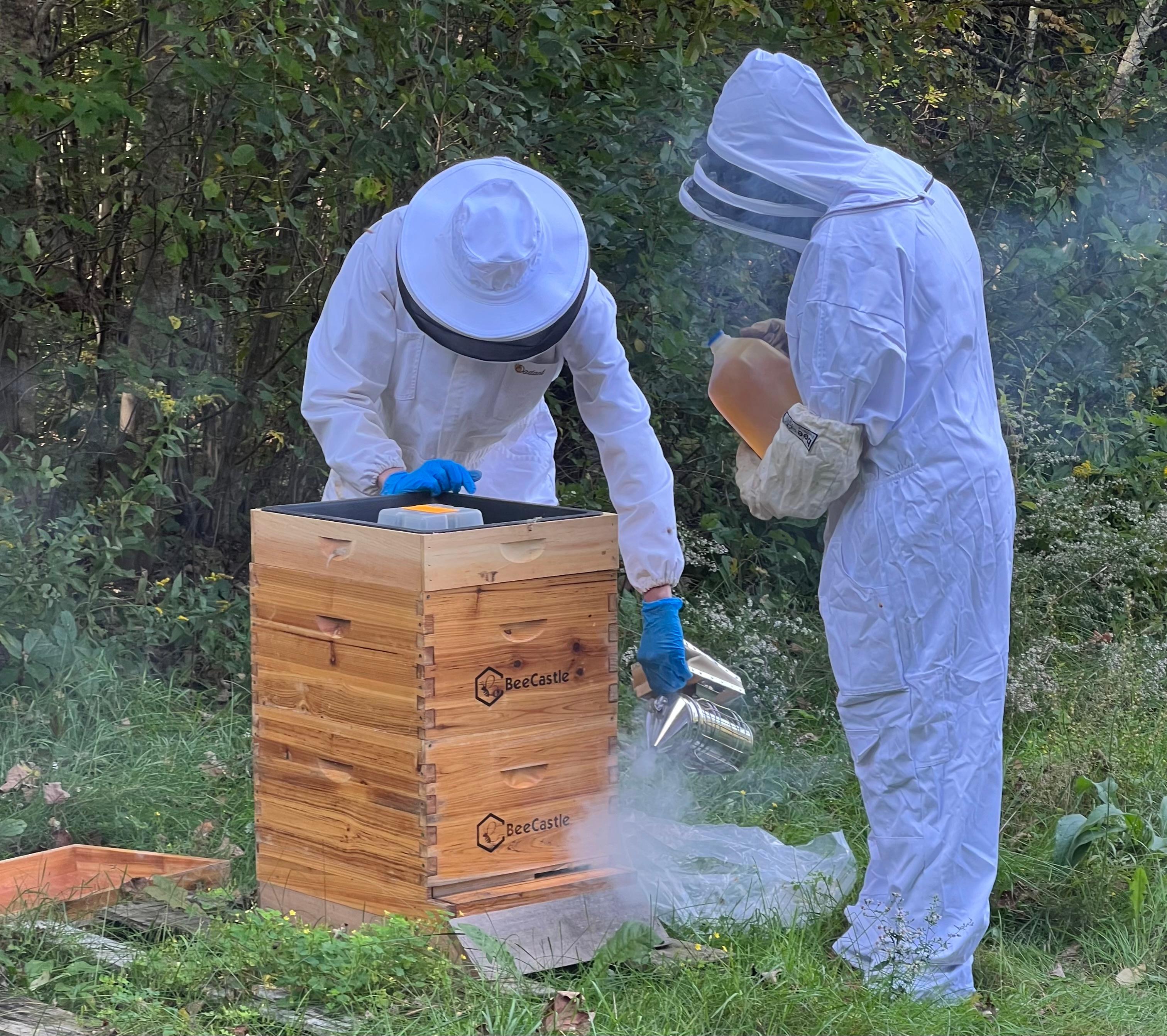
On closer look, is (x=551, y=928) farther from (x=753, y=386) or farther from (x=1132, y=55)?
(x=1132, y=55)

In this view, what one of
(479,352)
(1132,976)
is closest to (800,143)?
(479,352)

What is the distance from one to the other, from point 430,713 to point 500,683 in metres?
0.19

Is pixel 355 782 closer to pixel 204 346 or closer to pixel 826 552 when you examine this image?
pixel 826 552

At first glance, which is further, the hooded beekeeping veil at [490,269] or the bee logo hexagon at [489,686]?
the hooded beekeeping veil at [490,269]

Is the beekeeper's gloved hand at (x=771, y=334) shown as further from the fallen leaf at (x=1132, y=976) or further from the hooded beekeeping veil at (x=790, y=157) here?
the fallen leaf at (x=1132, y=976)

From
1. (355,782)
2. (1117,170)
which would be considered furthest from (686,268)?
(355,782)

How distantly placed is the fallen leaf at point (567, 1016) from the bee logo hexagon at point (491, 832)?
35 centimetres

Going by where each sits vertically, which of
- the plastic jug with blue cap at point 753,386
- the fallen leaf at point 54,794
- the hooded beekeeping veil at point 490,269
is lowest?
the fallen leaf at point 54,794

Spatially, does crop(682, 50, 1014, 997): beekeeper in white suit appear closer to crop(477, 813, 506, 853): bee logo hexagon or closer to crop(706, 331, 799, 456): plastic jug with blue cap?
crop(706, 331, 799, 456): plastic jug with blue cap

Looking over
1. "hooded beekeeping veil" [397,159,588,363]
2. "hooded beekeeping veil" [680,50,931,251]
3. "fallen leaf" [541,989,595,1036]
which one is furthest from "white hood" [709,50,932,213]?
"fallen leaf" [541,989,595,1036]

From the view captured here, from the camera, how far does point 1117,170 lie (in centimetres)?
697

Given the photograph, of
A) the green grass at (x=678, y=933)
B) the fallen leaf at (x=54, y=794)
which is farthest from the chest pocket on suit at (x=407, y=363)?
the fallen leaf at (x=54, y=794)

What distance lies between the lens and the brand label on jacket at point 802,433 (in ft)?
9.48

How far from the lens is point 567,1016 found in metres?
2.76
